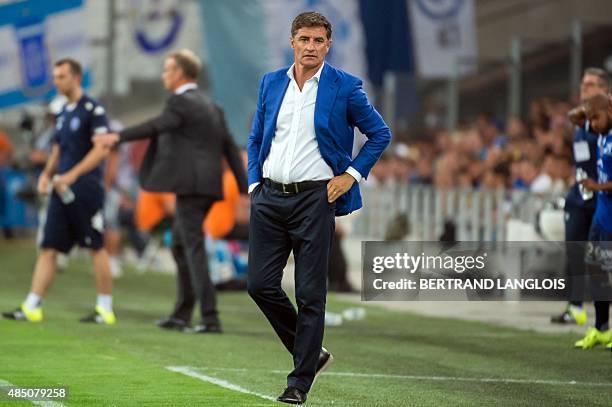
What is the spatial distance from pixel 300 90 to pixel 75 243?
5.56 metres

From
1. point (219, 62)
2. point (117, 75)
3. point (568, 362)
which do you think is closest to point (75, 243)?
point (568, 362)

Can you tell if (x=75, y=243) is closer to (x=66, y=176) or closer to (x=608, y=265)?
(x=66, y=176)

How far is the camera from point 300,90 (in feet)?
29.7

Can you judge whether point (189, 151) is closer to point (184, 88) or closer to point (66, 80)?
point (184, 88)

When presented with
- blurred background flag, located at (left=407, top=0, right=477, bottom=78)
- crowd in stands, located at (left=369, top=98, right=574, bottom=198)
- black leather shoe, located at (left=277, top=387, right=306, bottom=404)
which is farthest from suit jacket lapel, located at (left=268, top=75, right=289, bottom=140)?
blurred background flag, located at (left=407, top=0, right=477, bottom=78)

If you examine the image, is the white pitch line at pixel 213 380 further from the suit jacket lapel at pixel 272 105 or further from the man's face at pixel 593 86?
the man's face at pixel 593 86

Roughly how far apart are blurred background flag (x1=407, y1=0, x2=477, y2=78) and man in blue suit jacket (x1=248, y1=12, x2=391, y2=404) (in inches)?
533

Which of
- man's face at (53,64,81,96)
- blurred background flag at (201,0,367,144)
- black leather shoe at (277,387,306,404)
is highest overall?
blurred background flag at (201,0,367,144)

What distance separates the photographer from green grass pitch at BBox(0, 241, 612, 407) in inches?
372

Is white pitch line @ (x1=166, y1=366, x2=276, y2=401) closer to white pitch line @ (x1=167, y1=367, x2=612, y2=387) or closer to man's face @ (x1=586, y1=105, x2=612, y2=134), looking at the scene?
white pitch line @ (x1=167, y1=367, x2=612, y2=387)

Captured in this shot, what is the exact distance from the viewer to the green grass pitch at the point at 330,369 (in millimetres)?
9453

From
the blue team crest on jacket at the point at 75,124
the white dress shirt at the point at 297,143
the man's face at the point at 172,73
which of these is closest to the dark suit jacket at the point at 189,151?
the man's face at the point at 172,73

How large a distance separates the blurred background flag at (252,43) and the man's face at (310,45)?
1299 centimetres

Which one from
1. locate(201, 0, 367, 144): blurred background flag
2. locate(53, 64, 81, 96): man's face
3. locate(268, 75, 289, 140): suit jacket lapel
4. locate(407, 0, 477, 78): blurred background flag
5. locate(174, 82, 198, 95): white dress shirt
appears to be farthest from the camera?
locate(407, 0, 477, 78): blurred background flag
